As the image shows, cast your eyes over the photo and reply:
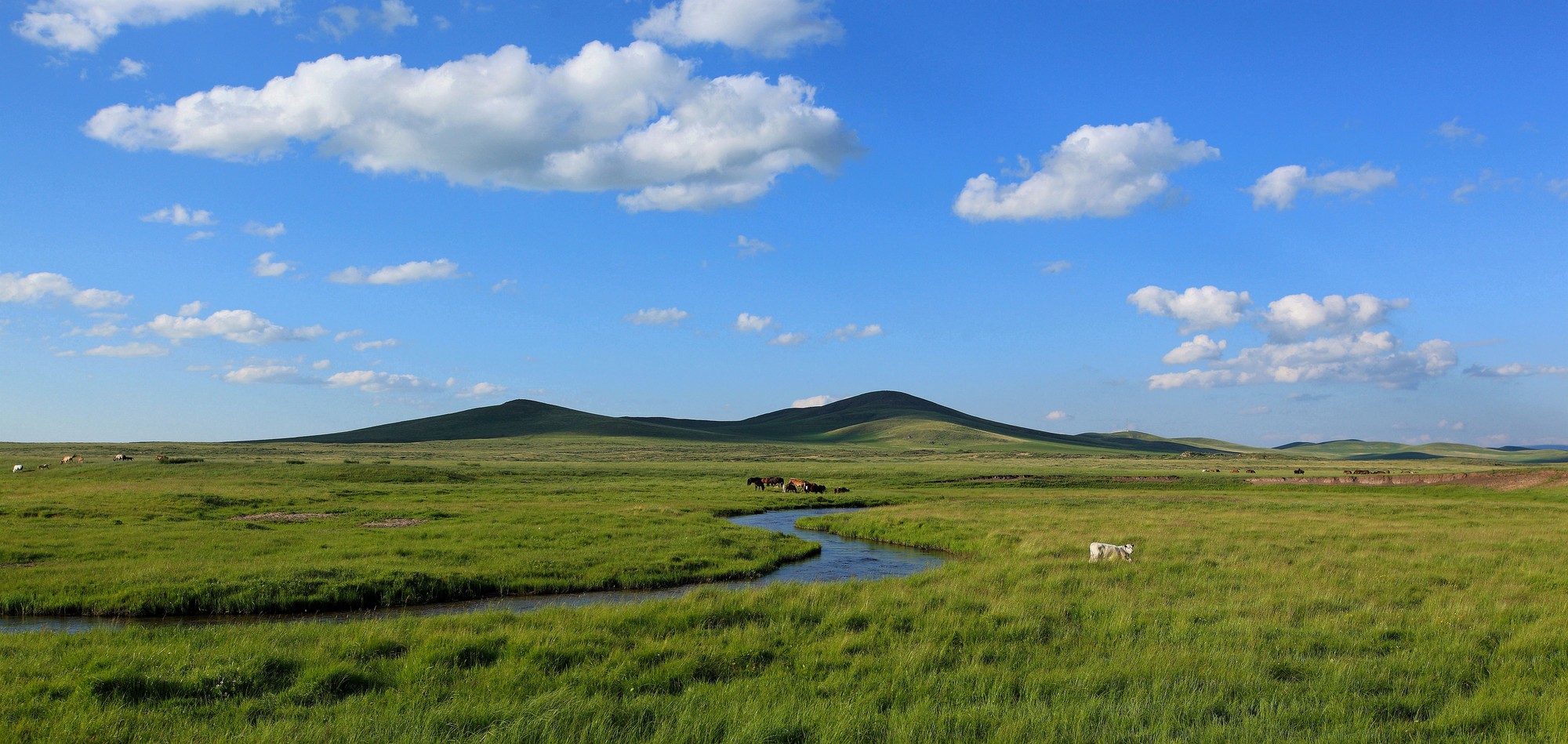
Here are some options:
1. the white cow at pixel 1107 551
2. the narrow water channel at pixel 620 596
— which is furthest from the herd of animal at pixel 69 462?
the white cow at pixel 1107 551

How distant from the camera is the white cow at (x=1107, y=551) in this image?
23.9 meters

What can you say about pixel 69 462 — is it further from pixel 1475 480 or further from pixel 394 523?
pixel 1475 480

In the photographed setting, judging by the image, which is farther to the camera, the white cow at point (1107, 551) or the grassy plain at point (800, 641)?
the white cow at point (1107, 551)

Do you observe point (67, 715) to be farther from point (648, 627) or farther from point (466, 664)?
point (648, 627)

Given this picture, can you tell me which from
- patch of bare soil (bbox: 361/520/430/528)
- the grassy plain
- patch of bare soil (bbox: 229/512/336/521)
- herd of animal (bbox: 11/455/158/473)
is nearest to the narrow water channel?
the grassy plain

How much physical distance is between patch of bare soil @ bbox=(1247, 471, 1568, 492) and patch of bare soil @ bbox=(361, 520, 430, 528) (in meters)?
65.9

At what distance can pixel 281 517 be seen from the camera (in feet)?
116

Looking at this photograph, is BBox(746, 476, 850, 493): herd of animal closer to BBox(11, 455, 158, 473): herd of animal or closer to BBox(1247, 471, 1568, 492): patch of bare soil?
BBox(1247, 471, 1568, 492): patch of bare soil

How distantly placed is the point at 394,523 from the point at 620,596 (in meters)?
18.0

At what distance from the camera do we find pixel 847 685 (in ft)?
35.8

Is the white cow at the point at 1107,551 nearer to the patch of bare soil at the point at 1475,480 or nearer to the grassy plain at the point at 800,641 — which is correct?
the grassy plain at the point at 800,641

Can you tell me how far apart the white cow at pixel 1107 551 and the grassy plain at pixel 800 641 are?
96 centimetres

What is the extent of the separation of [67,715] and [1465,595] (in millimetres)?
24097

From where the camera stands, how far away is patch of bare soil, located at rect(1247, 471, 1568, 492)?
2146 inches
